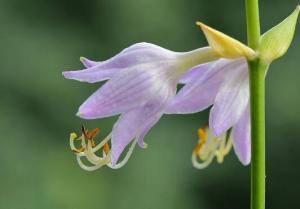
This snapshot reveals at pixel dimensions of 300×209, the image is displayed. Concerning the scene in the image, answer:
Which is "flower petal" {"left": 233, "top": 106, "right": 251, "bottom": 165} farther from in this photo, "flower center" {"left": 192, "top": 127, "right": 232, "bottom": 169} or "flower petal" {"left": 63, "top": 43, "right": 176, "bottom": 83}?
"flower petal" {"left": 63, "top": 43, "right": 176, "bottom": 83}

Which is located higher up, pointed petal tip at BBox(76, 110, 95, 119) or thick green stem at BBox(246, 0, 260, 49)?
thick green stem at BBox(246, 0, 260, 49)

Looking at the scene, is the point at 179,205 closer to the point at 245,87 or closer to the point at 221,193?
the point at 221,193

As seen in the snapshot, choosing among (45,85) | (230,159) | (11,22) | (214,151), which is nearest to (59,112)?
(45,85)

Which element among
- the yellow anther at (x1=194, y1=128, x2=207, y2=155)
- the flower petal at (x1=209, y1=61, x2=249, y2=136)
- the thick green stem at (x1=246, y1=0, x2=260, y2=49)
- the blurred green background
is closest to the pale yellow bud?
the thick green stem at (x1=246, y1=0, x2=260, y2=49)

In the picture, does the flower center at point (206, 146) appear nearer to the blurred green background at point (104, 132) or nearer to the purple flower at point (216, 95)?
the purple flower at point (216, 95)

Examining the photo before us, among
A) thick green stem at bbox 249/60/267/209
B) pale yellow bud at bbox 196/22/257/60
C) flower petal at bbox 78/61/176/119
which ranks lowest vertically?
thick green stem at bbox 249/60/267/209
